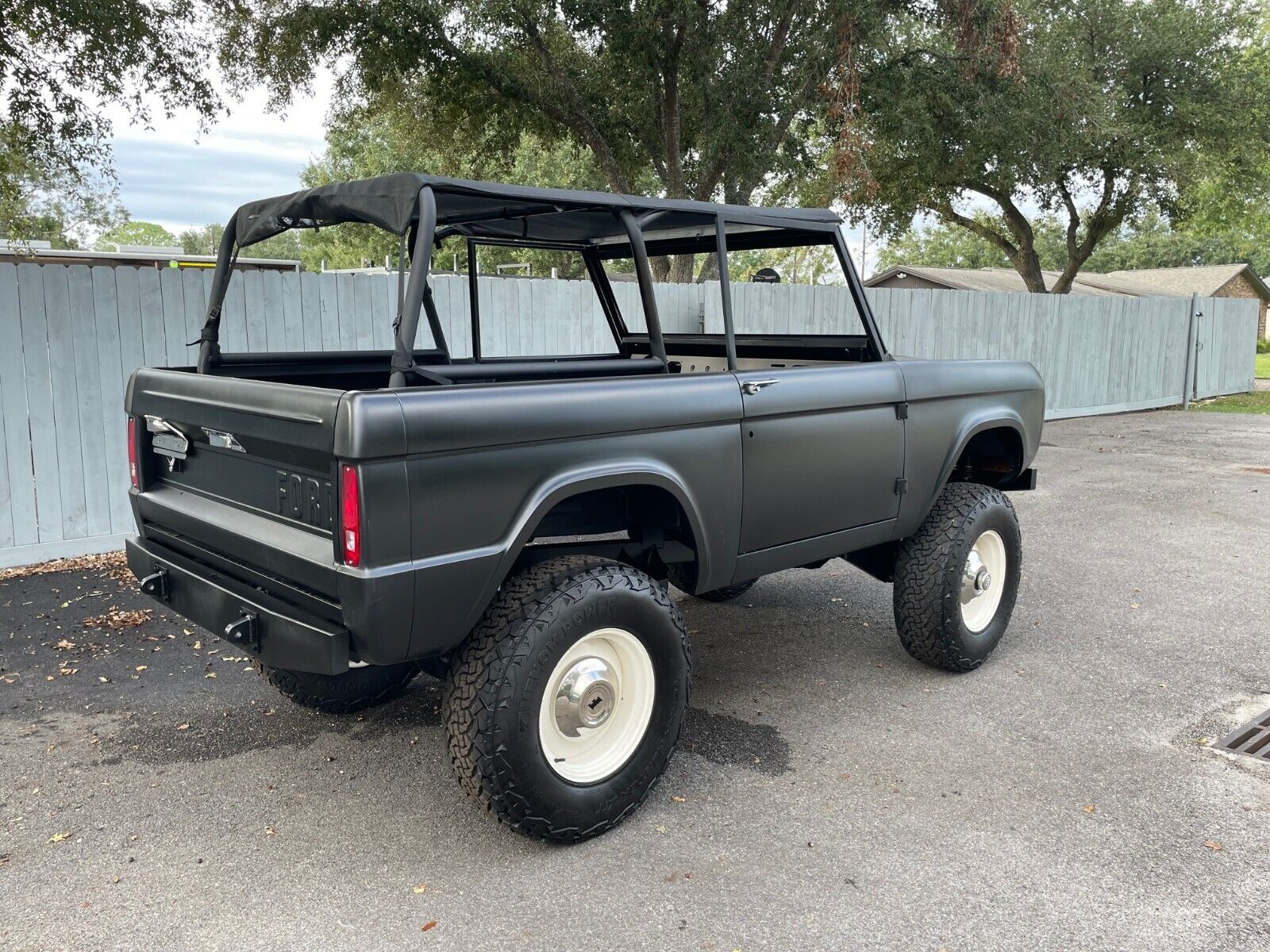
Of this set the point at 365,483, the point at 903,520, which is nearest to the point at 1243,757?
the point at 903,520

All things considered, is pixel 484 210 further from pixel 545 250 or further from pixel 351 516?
pixel 351 516

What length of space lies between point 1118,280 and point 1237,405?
32.9m

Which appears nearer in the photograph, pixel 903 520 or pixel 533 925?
pixel 533 925

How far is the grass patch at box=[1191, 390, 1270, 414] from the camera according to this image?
16656mm

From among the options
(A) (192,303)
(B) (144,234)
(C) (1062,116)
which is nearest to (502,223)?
(A) (192,303)

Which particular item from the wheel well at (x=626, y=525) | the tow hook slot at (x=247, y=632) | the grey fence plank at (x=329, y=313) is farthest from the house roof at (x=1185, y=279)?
the tow hook slot at (x=247, y=632)

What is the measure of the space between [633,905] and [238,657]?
278 cm

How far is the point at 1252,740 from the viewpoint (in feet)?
12.6

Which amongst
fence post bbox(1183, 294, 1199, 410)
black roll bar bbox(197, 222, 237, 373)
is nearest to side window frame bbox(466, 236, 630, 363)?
black roll bar bbox(197, 222, 237, 373)

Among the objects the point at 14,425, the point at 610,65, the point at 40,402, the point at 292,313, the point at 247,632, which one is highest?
the point at 610,65

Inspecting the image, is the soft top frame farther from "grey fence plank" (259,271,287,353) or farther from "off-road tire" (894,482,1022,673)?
"grey fence plank" (259,271,287,353)

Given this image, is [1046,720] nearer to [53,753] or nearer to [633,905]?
[633,905]

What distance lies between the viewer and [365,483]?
257 cm

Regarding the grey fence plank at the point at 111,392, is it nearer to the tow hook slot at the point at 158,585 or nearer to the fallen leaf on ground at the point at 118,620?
the fallen leaf on ground at the point at 118,620
